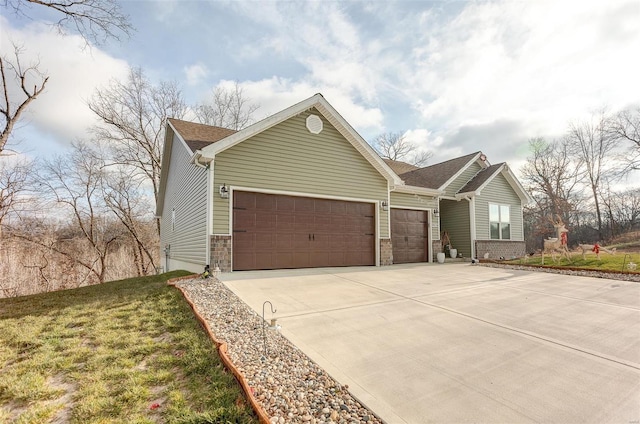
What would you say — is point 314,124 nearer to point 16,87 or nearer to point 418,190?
point 418,190

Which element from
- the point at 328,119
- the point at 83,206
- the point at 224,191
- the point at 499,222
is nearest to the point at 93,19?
the point at 224,191

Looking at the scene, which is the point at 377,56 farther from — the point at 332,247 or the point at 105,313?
the point at 105,313

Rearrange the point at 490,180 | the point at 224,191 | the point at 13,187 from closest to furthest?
the point at 224,191 < the point at 490,180 < the point at 13,187

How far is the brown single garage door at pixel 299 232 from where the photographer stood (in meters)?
7.95

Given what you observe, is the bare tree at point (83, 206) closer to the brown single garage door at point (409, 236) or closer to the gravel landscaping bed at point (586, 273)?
the brown single garage door at point (409, 236)

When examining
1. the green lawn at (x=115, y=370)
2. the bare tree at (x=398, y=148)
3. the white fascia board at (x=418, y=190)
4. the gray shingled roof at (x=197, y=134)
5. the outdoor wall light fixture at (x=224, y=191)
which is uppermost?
the bare tree at (x=398, y=148)

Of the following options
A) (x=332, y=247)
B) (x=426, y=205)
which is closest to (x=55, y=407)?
(x=332, y=247)

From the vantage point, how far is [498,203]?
14.0 meters

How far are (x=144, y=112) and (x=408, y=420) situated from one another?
23.7 meters

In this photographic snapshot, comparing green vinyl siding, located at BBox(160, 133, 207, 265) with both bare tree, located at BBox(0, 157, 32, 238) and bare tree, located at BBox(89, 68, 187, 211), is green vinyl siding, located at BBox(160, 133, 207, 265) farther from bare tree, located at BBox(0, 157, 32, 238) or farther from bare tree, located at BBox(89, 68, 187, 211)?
bare tree, located at BBox(89, 68, 187, 211)

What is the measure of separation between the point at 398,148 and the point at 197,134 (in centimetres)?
2144

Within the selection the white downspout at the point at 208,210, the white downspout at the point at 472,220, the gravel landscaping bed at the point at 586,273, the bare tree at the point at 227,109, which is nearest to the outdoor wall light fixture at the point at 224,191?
the white downspout at the point at 208,210

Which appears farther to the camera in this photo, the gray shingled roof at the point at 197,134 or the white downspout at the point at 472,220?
the white downspout at the point at 472,220

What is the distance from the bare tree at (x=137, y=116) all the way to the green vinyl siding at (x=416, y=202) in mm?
16318
